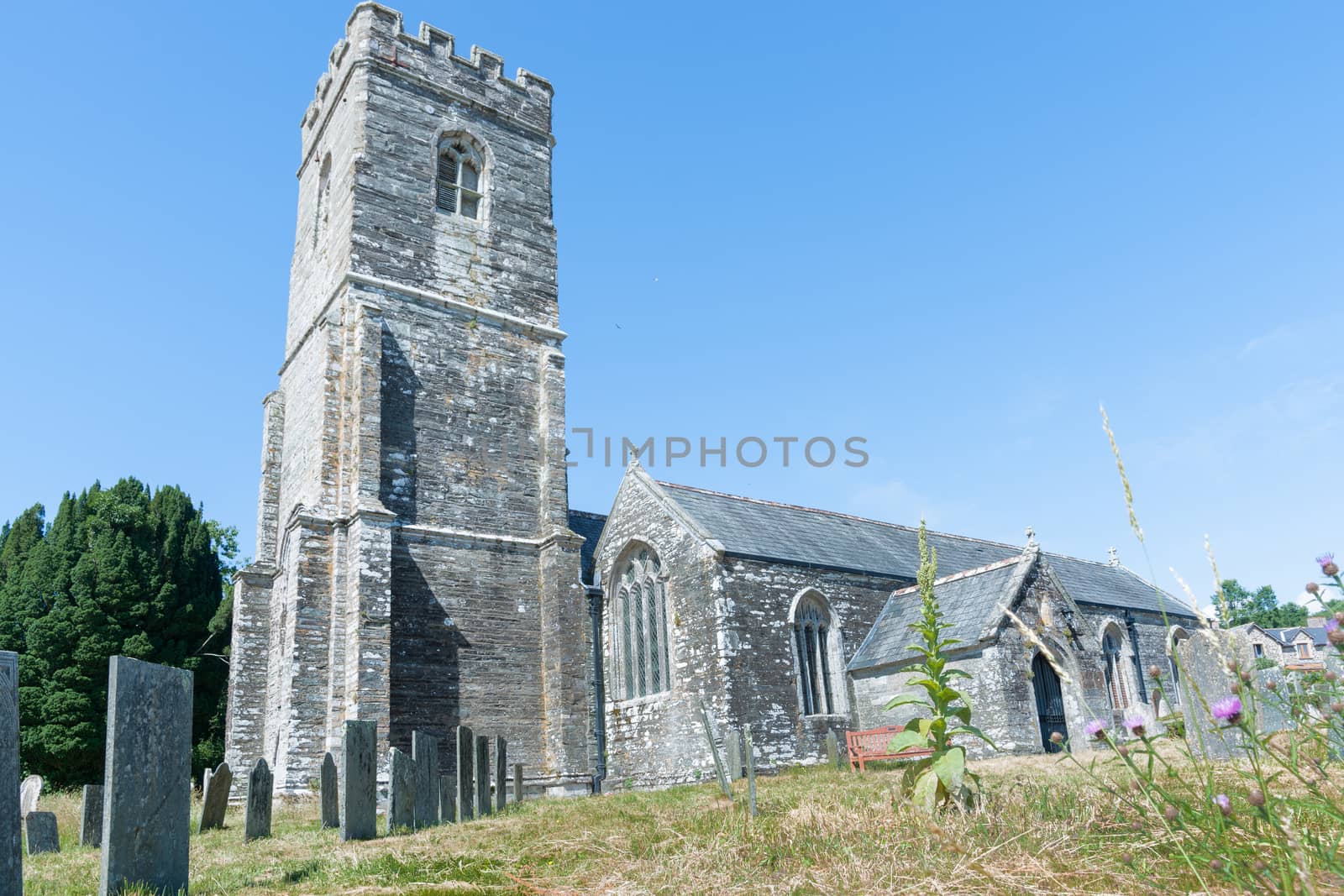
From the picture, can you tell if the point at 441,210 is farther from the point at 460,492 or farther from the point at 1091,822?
the point at 1091,822

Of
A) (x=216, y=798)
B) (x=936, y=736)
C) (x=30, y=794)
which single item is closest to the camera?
(x=936, y=736)

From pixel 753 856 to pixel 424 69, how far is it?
909 inches

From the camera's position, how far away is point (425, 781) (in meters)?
10.6

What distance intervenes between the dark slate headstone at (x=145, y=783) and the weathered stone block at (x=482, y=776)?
19.8ft

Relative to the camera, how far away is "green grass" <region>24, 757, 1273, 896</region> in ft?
13.6

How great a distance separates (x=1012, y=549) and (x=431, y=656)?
20900 mm

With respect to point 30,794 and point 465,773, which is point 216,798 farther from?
point 30,794

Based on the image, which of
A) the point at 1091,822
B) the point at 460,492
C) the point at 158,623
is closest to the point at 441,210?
the point at 460,492

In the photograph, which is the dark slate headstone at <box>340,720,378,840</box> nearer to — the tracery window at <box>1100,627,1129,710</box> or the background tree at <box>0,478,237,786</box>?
the background tree at <box>0,478,237,786</box>

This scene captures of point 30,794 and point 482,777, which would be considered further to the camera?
point 30,794

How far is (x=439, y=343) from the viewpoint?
70.7 ft

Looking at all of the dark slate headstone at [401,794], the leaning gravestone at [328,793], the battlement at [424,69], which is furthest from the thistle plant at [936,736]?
the battlement at [424,69]

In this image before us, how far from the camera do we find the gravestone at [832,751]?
60.7 feet

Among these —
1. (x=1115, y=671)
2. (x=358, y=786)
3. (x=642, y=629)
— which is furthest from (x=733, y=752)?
(x=1115, y=671)
